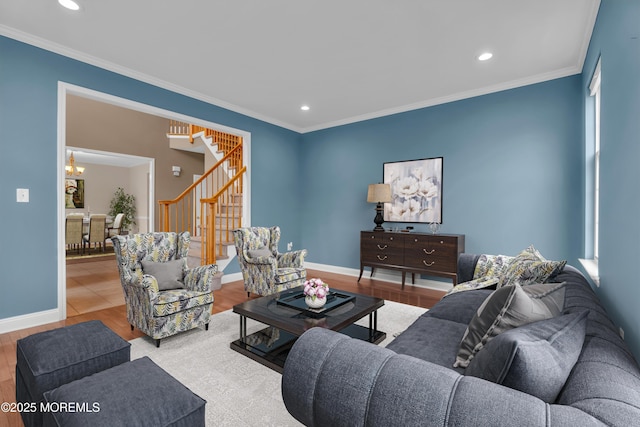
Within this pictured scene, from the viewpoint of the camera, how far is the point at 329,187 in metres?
5.75

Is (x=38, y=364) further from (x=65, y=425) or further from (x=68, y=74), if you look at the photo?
(x=68, y=74)

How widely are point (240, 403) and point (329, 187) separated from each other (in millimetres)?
4297

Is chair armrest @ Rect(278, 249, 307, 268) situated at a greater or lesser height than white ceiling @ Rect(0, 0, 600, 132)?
lesser

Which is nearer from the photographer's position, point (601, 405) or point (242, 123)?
point (601, 405)

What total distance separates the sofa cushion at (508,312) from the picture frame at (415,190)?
3.17 metres

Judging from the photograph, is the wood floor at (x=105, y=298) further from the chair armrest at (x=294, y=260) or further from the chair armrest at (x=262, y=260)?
the chair armrest at (x=294, y=260)

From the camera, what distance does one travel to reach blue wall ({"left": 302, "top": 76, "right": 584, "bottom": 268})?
357cm

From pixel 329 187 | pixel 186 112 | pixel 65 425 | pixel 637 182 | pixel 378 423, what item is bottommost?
pixel 65 425

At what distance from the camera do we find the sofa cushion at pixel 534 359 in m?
0.79

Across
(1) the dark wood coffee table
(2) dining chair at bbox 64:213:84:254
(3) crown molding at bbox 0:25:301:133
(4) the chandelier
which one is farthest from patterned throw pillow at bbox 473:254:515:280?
(4) the chandelier

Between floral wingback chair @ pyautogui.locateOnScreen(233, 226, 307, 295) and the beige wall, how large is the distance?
487 cm

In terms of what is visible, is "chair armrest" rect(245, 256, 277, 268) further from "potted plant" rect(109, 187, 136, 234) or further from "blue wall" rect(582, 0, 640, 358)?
"potted plant" rect(109, 187, 136, 234)

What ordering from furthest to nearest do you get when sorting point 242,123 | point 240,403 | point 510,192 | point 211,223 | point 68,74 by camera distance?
point 242,123 → point 211,223 → point 510,192 → point 68,74 → point 240,403

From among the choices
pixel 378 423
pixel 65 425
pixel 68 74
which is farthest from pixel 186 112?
pixel 378 423
